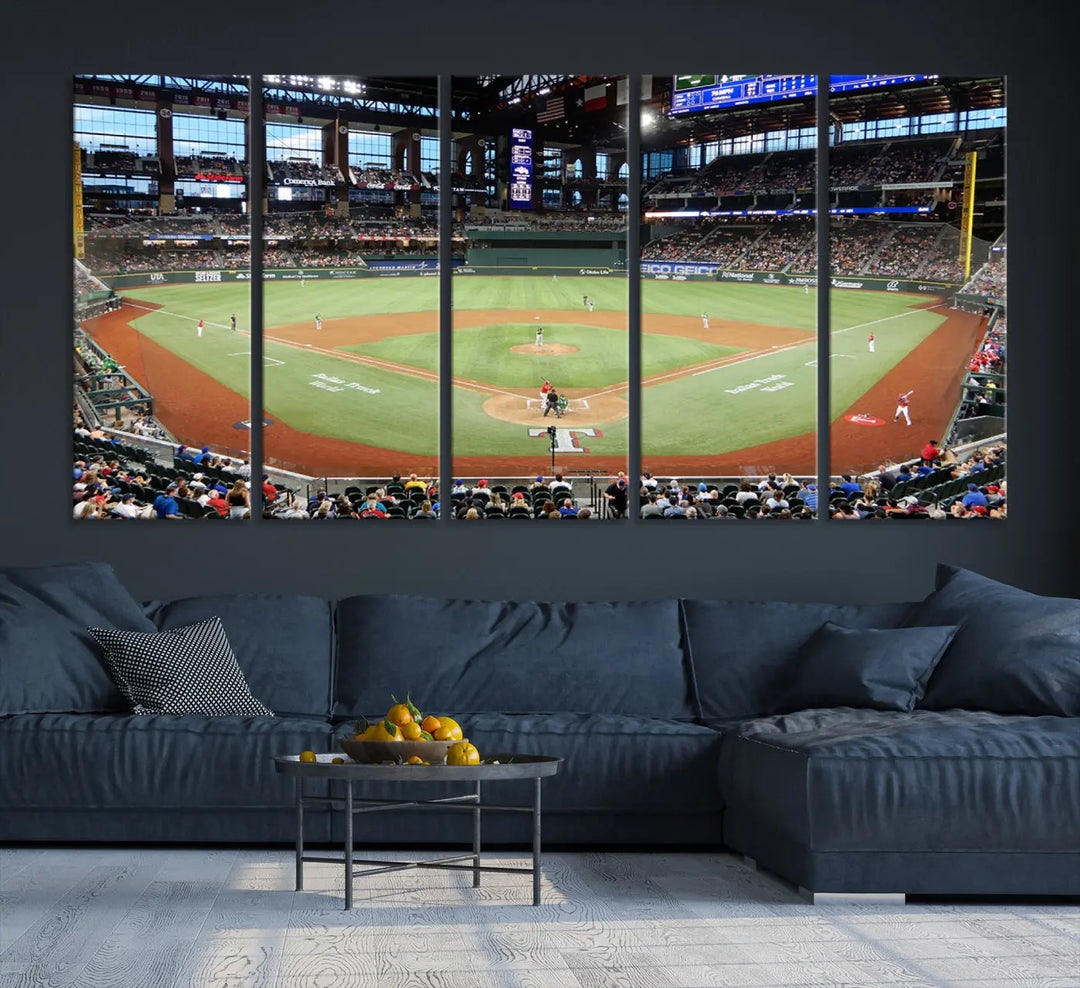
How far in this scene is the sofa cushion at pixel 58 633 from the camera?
527cm

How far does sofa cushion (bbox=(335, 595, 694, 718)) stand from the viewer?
5605 millimetres

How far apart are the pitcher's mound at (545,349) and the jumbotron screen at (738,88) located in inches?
48.8

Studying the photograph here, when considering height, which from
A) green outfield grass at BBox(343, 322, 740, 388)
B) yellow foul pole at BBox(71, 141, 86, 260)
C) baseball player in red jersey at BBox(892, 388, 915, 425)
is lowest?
baseball player in red jersey at BBox(892, 388, 915, 425)

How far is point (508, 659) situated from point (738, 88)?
3015 mm

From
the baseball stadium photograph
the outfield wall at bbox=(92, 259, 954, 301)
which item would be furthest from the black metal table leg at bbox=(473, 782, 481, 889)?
the outfield wall at bbox=(92, 259, 954, 301)

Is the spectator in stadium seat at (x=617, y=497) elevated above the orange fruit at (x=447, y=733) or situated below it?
above

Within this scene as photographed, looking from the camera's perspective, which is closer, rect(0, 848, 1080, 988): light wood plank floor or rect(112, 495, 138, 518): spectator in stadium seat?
rect(0, 848, 1080, 988): light wood plank floor

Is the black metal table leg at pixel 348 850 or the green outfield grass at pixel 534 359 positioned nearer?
the black metal table leg at pixel 348 850

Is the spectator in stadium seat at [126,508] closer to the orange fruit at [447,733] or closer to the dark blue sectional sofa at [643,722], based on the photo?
the dark blue sectional sofa at [643,722]

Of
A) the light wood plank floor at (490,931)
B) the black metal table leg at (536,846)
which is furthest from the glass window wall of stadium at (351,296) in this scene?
the black metal table leg at (536,846)

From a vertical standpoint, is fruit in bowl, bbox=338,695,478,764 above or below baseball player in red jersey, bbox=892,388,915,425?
below

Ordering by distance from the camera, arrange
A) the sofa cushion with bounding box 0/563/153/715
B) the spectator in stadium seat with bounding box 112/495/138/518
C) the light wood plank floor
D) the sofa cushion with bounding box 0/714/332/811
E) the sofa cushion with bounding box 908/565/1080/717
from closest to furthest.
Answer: the light wood plank floor
the sofa cushion with bounding box 0/714/332/811
the sofa cushion with bounding box 908/565/1080/717
the sofa cushion with bounding box 0/563/153/715
the spectator in stadium seat with bounding box 112/495/138/518

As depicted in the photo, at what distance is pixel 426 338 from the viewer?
22.3 ft

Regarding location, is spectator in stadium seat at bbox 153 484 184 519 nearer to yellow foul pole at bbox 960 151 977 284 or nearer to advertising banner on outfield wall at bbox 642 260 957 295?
advertising banner on outfield wall at bbox 642 260 957 295
